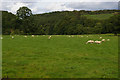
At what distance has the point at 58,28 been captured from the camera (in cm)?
8944

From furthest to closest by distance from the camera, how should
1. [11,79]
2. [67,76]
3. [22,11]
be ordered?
[22,11] < [67,76] < [11,79]

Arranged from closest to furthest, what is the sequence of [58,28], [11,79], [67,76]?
1. [11,79]
2. [67,76]
3. [58,28]

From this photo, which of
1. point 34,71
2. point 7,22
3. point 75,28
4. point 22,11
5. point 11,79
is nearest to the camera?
point 11,79

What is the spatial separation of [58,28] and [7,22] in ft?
112

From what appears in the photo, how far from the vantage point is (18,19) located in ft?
201

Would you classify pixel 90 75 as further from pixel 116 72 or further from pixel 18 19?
pixel 18 19

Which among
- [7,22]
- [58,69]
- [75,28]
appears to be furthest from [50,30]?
[58,69]

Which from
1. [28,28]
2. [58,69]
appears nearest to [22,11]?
[28,28]

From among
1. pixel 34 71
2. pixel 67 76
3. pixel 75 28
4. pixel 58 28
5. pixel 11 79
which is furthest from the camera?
pixel 58 28

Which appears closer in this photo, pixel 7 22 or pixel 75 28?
pixel 7 22

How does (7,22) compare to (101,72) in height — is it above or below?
above

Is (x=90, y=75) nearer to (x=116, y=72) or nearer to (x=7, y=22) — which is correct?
(x=116, y=72)

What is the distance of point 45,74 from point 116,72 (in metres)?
4.21

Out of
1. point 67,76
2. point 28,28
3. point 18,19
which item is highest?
point 18,19
